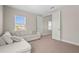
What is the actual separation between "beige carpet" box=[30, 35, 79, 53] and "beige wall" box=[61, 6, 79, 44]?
4.9 inches

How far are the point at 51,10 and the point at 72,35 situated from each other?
0.63 meters

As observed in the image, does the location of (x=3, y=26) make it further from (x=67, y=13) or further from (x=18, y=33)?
(x=67, y=13)

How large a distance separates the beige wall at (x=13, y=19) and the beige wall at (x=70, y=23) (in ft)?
1.92

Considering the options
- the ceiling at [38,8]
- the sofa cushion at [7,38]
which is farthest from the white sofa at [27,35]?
the ceiling at [38,8]

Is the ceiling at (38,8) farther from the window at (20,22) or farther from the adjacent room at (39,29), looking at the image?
the window at (20,22)

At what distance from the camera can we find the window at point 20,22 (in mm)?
1744

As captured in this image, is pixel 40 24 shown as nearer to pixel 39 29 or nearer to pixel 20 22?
pixel 39 29

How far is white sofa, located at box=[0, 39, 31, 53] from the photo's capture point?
162 centimetres

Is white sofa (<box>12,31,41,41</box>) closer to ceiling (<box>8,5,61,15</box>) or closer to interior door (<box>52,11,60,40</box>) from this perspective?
interior door (<box>52,11,60,40</box>)

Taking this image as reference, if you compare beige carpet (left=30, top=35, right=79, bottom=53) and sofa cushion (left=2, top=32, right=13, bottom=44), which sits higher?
sofa cushion (left=2, top=32, right=13, bottom=44)

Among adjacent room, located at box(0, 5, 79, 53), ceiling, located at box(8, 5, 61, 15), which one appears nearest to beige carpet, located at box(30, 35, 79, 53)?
adjacent room, located at box(0, 5, 79, 53)

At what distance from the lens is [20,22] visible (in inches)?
69.5
